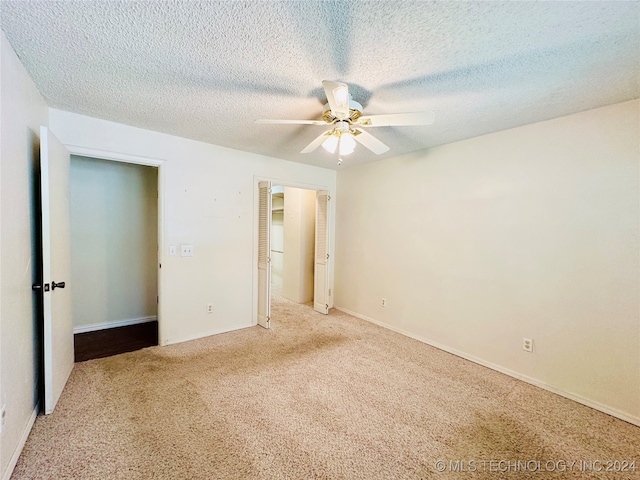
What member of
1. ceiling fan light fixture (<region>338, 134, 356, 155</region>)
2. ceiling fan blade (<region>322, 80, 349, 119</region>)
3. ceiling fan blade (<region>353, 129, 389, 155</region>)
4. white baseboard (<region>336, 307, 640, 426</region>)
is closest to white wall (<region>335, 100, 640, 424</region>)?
white baseboard (<region>336, 307, 640, 426</region>)

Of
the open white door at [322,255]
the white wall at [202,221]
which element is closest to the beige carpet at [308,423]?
the white wall at [202,221]

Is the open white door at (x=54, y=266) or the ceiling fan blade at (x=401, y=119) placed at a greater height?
the ceiling fan blade at (x=401, y=119)

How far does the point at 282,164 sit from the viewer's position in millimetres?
3756

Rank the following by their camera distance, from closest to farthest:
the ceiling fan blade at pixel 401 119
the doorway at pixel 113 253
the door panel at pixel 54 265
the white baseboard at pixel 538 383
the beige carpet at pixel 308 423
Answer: the beige carpet at pixel 308 423, the ceiling fan blade at pixel 401 119, the door panel at pixel 54 265, the white baseboard at pixel 538 383, the doorway at pixel 113 253

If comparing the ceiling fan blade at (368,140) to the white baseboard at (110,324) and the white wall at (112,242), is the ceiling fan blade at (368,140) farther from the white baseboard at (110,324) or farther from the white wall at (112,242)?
the white baseboard at (110,324)

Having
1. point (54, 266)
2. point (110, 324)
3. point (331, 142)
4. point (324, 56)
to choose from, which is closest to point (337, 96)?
point (324, 56)

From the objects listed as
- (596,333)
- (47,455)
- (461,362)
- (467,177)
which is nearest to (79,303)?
(47,455)

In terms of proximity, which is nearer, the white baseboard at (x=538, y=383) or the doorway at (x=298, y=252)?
the white baseboard at (x=538, y=383)

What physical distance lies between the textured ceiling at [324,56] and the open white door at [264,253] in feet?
4.15

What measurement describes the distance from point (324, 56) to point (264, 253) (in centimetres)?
247

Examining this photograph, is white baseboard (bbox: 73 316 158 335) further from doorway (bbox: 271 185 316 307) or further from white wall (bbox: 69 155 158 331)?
doorway (bbox: 271 185 316 307)

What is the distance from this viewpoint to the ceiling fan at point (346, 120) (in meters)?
1.54

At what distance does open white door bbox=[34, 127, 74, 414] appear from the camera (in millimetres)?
1769

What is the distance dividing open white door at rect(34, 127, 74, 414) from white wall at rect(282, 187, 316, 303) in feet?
9.94
